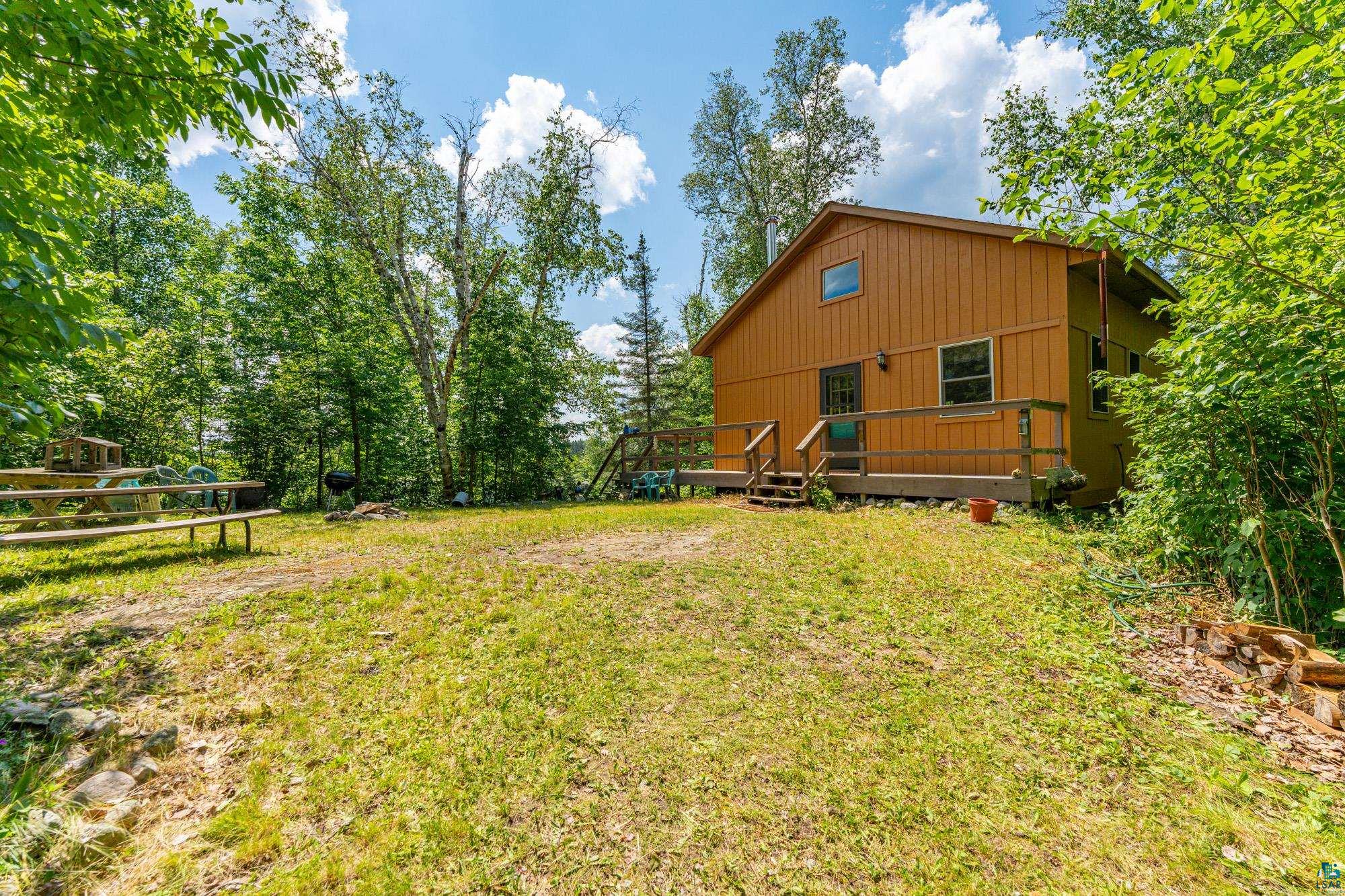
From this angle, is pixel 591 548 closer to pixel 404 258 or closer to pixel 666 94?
pixel 404 258

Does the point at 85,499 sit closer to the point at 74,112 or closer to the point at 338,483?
the point at 338,483

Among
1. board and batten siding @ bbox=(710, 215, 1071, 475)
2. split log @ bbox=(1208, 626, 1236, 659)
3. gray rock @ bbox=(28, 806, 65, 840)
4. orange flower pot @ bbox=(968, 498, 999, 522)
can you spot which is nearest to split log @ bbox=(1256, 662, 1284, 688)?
split log @ bbox=(1208, 626, 1236, 659)

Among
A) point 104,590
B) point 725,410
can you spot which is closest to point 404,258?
point 725,410

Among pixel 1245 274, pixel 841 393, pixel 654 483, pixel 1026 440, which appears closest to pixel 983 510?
pixel 1026 440

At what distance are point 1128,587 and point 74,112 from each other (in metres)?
7.28

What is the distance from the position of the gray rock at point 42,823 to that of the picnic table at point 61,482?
6.16 metres

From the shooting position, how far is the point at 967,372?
8.38 metres

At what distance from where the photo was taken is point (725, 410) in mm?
12820

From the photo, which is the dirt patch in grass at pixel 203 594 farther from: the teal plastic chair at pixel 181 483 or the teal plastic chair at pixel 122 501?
the teal plastic chair at pixel 181 483

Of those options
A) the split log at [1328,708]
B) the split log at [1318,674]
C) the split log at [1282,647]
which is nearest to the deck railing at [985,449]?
the split log at [1282,647]

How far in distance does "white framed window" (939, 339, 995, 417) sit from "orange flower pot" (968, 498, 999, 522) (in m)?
2.38

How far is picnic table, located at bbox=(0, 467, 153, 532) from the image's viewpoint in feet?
19.3

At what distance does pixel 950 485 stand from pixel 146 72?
8932 mm

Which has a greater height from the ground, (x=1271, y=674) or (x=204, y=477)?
(x=204, y=477)
